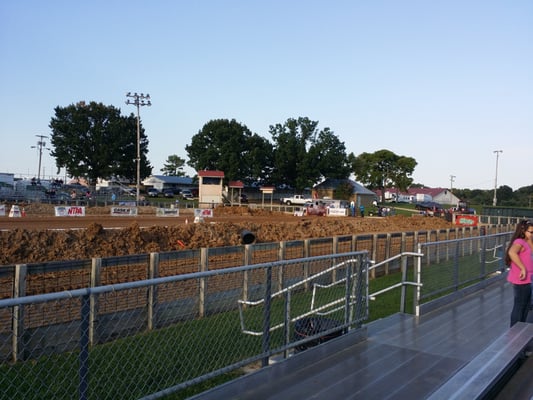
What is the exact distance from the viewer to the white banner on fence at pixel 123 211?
42.3 meters

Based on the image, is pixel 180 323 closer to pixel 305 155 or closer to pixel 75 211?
pixel 75 211

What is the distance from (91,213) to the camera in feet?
139

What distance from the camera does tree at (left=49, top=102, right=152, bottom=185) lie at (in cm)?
7588

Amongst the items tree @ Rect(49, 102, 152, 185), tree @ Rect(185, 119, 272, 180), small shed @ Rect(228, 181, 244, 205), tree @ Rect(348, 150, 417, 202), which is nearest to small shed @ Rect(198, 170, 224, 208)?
small shed @ Rect(228, 181, 244, 205)

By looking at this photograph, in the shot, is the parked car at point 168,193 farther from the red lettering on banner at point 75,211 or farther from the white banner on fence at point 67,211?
the white banner on fence at point 67,211

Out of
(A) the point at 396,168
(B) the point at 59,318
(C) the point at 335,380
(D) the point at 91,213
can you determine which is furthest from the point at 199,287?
(A) the point at 396,168

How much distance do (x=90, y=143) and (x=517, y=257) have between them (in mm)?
75840

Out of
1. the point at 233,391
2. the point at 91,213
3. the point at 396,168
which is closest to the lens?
the point at 233,391

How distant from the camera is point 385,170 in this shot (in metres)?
111

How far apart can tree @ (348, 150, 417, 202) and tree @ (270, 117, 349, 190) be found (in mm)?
24970

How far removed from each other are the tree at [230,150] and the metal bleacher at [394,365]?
71.4 meters

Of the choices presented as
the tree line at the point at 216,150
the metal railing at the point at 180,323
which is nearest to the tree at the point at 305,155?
the tree line at the point at 216,150

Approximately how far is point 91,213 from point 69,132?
38.6m

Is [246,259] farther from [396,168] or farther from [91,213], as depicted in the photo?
[396,168]
